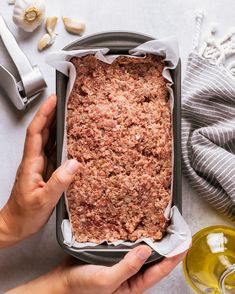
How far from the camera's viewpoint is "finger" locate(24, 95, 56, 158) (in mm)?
1143

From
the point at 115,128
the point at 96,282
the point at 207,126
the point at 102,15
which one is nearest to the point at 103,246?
the point at 96,282

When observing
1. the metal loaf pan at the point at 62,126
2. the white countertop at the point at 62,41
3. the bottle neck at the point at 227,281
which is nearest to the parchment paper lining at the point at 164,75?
the metal loaf pan at the point at 62,126

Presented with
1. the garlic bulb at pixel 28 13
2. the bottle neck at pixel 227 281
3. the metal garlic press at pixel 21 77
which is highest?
the garlic bulb at pixel 28 13

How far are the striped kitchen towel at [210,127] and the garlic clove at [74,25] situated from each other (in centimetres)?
25

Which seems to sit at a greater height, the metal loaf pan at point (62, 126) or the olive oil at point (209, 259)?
the metal loaf pan at point (62, 126)

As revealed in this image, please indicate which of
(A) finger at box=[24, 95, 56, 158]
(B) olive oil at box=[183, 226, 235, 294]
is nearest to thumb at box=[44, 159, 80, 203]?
(A) finger at box=[24, 95, 56, 158]

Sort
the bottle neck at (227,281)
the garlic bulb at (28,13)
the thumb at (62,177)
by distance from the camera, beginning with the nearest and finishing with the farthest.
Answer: the thumb at (62,177)
the bottle neck at (227,281)
the garlic bulb at (28,13)

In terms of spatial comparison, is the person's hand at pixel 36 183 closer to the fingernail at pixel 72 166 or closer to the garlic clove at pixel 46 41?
the fingernail at pixel 72 166

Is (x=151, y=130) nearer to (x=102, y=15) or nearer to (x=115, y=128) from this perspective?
(x=115, y=128)

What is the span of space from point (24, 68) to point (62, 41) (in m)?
0.11

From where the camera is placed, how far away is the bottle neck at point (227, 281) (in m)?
1.20

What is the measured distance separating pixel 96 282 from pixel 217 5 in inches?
26.3

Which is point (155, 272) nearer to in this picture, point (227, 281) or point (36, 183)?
point (227, 281)

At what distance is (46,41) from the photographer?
134 cm
